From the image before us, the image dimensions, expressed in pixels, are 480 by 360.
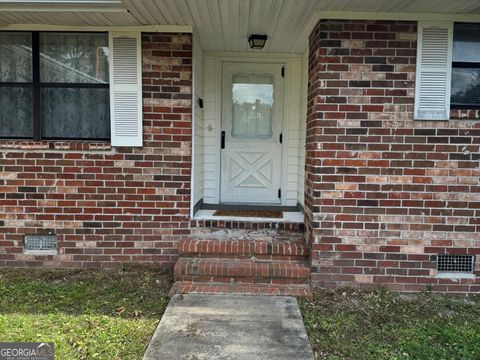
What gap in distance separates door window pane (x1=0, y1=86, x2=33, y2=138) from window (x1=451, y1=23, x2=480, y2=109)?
444 centimetres

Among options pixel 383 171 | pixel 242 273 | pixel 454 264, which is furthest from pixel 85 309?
pixel 454 264

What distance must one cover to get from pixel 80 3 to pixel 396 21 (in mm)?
3006

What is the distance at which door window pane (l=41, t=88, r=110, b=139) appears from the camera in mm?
4430

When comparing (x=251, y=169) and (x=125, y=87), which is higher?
(x=125, y=87)

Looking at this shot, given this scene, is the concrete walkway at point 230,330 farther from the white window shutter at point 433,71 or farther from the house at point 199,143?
the white window shutter at point 433,71

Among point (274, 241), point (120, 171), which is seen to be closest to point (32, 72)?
point (120, 171)

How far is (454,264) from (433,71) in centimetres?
193

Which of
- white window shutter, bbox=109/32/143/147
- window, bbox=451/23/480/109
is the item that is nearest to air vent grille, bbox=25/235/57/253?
white window shutter, bbox=109/32/143/147

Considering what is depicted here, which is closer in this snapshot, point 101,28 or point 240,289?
point 240,289

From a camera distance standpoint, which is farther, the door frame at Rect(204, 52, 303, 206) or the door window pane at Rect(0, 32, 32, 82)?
the door frame at Rect(204, 52, 303, 206)

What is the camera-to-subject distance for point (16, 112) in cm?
445

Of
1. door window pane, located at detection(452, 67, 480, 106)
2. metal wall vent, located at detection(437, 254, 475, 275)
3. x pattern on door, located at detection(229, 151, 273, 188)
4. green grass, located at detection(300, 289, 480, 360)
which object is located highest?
door window pane, located at detection(452, 67, 480, 106)

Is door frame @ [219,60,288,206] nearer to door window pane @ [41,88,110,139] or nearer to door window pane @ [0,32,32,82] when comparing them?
door window pane @ [41,88,110,139]

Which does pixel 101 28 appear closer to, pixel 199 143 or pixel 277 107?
pixel 199 143
